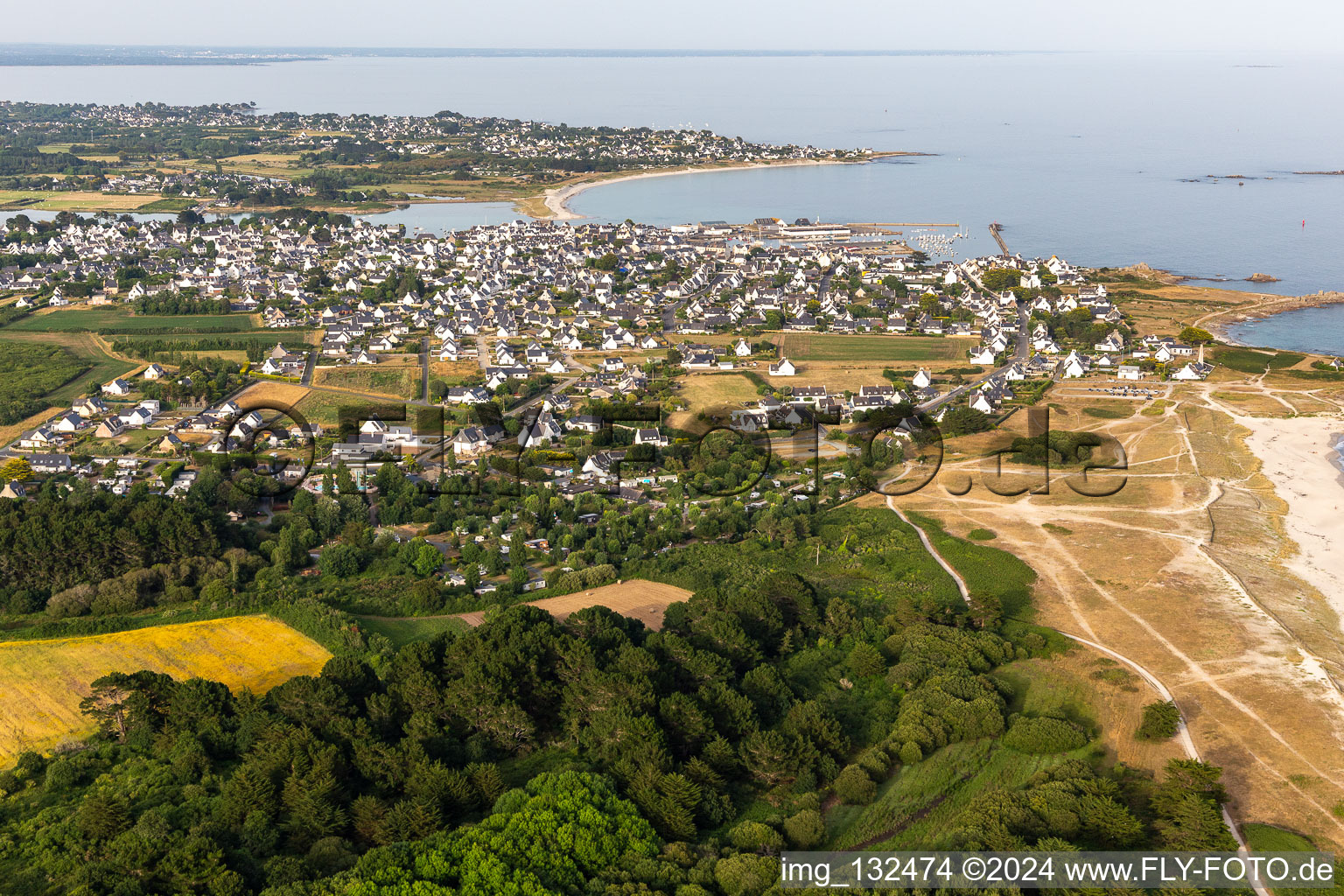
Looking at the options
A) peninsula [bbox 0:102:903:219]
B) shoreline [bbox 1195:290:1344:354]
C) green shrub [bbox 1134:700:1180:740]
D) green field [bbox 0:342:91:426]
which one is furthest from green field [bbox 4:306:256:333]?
shoreline [bbox 1195:290:1344:354]

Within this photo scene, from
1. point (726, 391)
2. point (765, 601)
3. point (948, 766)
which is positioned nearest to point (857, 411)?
point (726, 391)

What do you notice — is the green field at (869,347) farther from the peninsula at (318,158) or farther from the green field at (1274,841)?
the peninsula at (318,158)

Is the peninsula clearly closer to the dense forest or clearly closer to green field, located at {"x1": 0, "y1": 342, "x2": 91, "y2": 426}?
green field, located at {"x1": 0, "y1": 342, "x2": 91, "y2": 426}

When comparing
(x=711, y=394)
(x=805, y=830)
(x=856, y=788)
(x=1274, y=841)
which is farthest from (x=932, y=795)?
(x=711, y=394)

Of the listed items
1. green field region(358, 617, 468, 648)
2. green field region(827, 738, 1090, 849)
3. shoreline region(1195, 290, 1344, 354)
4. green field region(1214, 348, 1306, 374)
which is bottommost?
green field region(358, 617, 468, 648)

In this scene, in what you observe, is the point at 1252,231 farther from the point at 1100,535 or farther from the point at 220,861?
the point at 220,861
